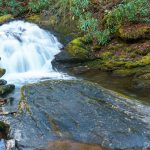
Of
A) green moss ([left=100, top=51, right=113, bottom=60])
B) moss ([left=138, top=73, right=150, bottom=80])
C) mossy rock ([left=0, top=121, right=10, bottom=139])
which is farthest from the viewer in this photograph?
green moss ([left=100, top=51, right=113, bottom=60])

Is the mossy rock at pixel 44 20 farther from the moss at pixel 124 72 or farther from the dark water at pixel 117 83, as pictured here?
the moss at pixel 124 72

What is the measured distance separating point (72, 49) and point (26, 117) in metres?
6.36

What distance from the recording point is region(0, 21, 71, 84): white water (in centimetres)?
1241

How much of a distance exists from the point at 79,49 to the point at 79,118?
641cm

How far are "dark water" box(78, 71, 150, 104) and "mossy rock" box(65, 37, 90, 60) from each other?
1.17 metres

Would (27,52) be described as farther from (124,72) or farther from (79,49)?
(124,72)

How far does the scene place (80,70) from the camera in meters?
12.5

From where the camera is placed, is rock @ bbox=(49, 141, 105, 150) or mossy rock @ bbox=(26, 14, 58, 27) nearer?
rock @ bbox=(49, 141, 105, 150)

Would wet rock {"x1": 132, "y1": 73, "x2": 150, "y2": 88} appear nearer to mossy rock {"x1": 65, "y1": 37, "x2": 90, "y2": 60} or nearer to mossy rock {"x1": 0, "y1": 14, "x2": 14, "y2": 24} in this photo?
mossy rock {"x1": 65, "y1": 37, "x2": 90, "y2": 60}

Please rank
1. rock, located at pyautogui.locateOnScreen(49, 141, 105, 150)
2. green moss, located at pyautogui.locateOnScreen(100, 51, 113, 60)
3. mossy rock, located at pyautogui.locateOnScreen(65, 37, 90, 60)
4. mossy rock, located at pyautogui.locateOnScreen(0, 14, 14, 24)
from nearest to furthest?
1. rock, located at pyautogui.locateOnScreen(49, 141, 105, 150)
2. green moss, located at pyautogui.locateOnScreen(100, 51, 113, 60)
3. mossy rock, located at pyautogui.locateOnScreen(65, 37, 90, 60)
4. mossy rock, located at pyautogui.locateOnScreen(0, 14, 14, 24)

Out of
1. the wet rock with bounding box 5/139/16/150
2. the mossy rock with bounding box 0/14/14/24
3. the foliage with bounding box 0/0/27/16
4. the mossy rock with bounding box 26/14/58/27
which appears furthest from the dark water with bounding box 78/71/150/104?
the foliage with bounding box 0/0/27/16

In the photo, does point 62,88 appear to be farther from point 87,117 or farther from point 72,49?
point 72,49

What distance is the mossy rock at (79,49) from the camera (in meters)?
13.3

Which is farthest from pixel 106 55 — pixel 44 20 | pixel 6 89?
pixel 44 20
